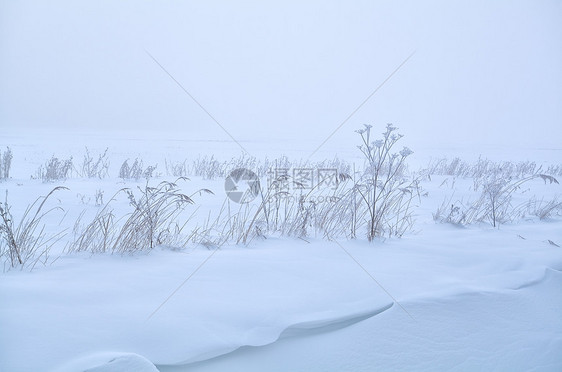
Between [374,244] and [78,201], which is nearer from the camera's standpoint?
[374,244]

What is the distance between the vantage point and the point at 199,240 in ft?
10.3

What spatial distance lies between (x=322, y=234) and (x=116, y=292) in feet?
6.84

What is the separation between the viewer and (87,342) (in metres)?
1.47

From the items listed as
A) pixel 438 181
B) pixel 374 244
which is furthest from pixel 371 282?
pixel 438 181

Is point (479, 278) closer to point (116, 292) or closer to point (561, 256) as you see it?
point (561, 256)

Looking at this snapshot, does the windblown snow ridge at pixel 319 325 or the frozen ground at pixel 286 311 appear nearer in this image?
the frozen ground at pixel 286 311

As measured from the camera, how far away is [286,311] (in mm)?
1829

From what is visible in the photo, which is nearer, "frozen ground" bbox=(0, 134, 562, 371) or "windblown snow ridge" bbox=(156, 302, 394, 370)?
"frozen ground" bbox=(0, 134, 562, 371)

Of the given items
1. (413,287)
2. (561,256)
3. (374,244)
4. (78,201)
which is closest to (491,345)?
(413,287)

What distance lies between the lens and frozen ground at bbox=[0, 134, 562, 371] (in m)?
1.49

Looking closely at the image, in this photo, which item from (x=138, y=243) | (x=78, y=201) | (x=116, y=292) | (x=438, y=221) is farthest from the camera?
(x=78, y=201)

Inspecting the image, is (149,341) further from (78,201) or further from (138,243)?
(78,201)

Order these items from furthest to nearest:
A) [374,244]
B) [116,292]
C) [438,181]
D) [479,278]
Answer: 1. [438,181]
2. [374,244]
3. [479,278]
4. [116,292]

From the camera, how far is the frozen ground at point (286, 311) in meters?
1.49
